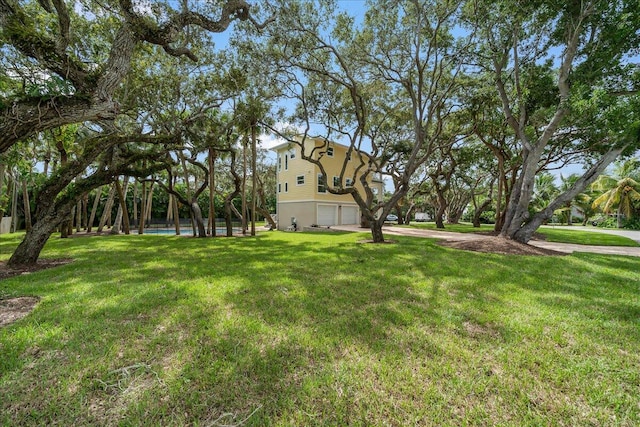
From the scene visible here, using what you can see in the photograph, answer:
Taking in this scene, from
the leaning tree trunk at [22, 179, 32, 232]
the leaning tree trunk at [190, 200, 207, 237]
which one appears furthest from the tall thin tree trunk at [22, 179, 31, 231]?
the leaning tree trunk at [190, 200, 207, 237]

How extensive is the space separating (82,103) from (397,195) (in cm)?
960

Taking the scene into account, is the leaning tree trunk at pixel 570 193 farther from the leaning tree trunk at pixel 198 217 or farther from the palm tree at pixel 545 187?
the palm tree at pixel 545 187

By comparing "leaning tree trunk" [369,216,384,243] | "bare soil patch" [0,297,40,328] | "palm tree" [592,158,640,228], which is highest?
"palm tree" [592,158,640,228]

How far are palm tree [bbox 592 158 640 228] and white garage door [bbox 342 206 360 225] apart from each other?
2258 centimetres

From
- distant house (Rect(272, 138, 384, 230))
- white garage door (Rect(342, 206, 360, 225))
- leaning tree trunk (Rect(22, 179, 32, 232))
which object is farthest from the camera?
white garage door (Rect(342, 206, 360, 225))

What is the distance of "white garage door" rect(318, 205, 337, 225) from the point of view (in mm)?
20500

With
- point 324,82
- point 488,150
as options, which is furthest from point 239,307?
point 488,150

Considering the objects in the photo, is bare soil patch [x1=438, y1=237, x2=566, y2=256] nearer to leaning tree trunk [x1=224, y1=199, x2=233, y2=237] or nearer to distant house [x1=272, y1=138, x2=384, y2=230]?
leaning tree trunk [x1=224, y1=199, x2=233, y2=237]

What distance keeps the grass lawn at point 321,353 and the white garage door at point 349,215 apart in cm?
1802

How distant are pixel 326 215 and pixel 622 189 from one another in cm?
2608

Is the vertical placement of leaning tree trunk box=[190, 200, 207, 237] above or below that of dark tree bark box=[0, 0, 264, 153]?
below

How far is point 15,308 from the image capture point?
11.1 ft

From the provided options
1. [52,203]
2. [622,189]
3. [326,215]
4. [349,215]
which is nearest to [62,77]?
[52,203]

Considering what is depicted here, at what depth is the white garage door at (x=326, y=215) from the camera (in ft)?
67.3
